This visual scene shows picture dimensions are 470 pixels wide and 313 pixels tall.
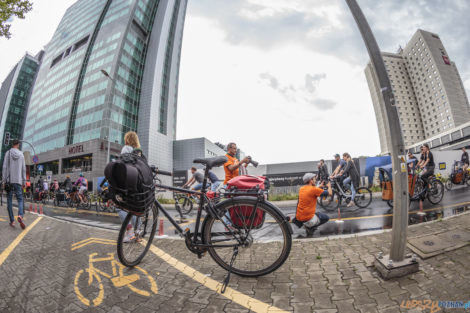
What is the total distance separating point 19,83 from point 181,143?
7270 cm

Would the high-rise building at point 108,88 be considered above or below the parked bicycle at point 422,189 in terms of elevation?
above

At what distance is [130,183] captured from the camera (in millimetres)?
1941

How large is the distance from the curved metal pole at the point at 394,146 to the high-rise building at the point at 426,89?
268ft

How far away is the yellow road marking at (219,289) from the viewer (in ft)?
5.16

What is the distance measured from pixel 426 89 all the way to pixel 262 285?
11433cm

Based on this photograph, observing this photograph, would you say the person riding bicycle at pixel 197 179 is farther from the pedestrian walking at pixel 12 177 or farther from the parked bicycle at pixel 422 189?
the parked bicycle at pixel 422 189

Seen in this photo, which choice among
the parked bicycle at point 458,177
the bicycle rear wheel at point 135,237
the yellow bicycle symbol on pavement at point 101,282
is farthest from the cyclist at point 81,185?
the parked bicycle at point 458,177

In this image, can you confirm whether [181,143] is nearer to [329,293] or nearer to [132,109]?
[132,109]

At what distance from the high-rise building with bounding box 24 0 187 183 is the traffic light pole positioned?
35.7 meters

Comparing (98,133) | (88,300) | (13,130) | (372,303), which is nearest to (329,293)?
(372,303)

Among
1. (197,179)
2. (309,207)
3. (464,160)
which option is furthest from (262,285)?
(464,160)

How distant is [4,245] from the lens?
134 inches

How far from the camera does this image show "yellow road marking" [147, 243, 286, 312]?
157cm

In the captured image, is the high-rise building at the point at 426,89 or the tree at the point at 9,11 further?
the high-rise building at the point at 426,89
